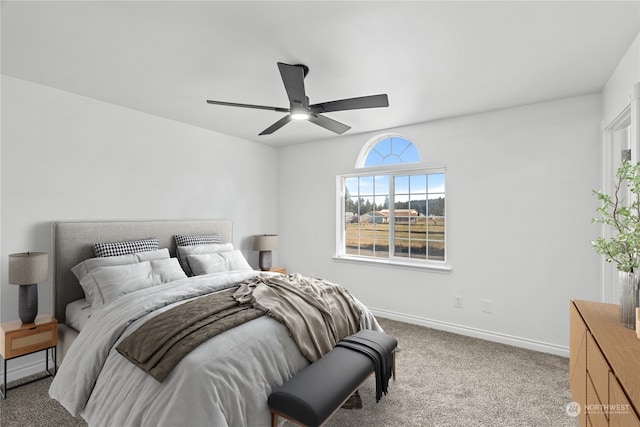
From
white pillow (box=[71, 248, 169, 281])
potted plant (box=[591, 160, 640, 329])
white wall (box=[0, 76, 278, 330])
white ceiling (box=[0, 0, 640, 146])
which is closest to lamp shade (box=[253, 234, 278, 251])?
white wall (box=[0, 76, 278, 330])

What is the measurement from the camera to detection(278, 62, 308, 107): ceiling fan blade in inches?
75.9

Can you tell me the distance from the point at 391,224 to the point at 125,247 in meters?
3.13

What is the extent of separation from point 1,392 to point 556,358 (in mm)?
4747

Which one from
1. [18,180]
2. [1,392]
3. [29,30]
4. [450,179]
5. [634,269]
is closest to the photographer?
[634,269]

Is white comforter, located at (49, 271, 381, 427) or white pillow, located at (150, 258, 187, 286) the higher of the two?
white pillow, located at (150, 258, 187, 286)

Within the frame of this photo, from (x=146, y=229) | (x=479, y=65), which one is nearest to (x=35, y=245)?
(x=146, y=229)

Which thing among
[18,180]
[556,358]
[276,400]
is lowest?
[556,358]

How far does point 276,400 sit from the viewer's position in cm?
169

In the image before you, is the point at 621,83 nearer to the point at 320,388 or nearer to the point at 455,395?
Answer: the point at 455,395

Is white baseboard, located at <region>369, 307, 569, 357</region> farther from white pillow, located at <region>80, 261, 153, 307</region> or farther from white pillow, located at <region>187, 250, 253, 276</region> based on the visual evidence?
white pillow, located at <region>80, 261, 153, 307</region>

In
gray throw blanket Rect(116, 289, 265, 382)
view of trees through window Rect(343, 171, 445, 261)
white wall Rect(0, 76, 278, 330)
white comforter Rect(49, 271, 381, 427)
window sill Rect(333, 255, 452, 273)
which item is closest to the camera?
white comforter Rect(49, 271, 381, 427)

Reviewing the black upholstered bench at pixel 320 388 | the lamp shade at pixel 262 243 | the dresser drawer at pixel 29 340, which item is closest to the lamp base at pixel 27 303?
the dresser drawer at pixel 29 340

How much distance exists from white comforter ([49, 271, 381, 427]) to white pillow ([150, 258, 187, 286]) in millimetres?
533

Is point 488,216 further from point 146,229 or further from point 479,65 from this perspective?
point 146,229
